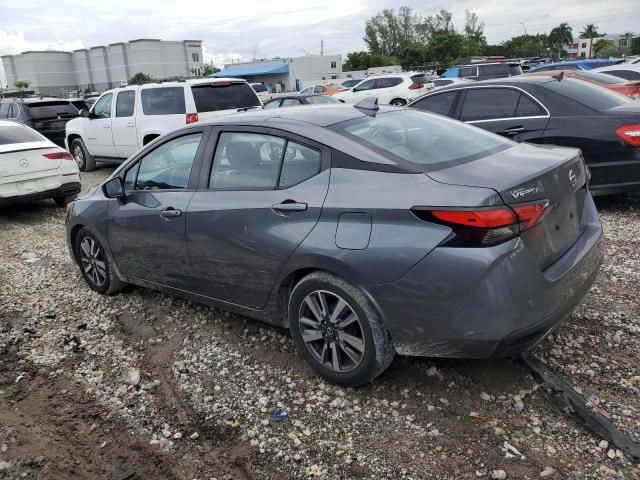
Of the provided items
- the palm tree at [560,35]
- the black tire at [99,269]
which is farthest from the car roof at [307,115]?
the palm tree at [560,35]

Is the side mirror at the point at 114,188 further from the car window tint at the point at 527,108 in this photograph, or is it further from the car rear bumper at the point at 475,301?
the car window tint at the point at 527,108

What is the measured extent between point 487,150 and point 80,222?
3.61 m

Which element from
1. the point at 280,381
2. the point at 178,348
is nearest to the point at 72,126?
the point at 178,348

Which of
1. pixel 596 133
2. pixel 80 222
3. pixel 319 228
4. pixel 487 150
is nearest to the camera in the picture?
pixel 319 228

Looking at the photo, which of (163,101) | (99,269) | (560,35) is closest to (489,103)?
(99,269)

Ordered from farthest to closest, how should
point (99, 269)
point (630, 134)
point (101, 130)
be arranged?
point (101, 130) < point (630, 134) < point (99, 269)

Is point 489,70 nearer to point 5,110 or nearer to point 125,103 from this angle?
point 125,103

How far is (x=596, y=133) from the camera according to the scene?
607 centimetres

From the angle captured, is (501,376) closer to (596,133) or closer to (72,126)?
(596,133)

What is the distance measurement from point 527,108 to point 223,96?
5.99 meters

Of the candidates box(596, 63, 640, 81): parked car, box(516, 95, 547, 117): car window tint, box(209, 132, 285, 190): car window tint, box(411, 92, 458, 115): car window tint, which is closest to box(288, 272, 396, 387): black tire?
box(209, 132, 285, 190): car window tint

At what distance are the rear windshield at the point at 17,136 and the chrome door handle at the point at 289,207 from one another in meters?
6.82

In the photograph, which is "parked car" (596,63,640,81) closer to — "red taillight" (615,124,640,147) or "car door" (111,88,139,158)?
"red taillight" (615,124,640,147)

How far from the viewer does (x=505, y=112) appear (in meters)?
6.82
